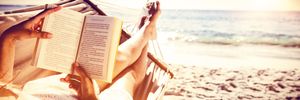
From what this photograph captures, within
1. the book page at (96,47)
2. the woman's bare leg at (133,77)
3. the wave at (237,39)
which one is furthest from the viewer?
the wave at (237,39)

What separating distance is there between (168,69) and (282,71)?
1406 millimetres

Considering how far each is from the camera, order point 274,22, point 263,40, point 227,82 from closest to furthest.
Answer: point 227,82, point 263,40, point 274,22

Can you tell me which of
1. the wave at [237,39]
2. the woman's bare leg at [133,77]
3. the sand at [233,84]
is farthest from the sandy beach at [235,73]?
the woman's bare leg at [133,77]

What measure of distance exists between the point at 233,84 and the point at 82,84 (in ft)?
4.91

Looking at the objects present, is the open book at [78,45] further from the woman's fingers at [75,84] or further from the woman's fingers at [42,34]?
the woman's fingers at [75,84]

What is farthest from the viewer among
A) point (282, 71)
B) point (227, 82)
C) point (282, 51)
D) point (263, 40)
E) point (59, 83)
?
point (263, 40)

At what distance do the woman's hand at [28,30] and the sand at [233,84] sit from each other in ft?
3.89

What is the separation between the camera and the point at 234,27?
5188mm

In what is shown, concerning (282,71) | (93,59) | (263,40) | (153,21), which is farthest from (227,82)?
(263,40)

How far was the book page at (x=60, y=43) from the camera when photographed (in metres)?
0.96

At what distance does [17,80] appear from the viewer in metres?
1.25

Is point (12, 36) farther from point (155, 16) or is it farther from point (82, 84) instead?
point (155, 16)

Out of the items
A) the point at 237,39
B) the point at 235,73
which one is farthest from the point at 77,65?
the point at 237,39

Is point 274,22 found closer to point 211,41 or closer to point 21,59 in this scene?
point 211,41
